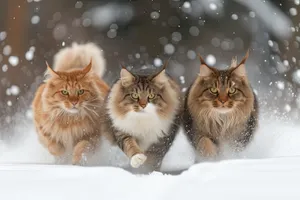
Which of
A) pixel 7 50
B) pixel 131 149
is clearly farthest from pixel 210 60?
pixel 7 50

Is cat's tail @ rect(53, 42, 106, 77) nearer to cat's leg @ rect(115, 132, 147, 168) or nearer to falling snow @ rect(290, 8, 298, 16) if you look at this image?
cat's leg @ rect(115, 132, 147, 168)

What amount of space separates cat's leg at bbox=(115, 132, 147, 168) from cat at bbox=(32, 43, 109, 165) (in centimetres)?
3

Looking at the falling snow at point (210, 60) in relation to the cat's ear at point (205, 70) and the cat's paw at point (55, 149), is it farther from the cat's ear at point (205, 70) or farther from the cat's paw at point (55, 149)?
the cat's paw at point (55, 149)

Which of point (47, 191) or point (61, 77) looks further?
point (61, 77)

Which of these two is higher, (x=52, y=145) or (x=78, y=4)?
(x=78, y=4)

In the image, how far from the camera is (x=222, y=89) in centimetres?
55

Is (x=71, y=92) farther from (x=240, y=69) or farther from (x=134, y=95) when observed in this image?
(x=240, y=69)

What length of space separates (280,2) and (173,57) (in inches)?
5.7

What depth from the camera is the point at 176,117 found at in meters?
0.56

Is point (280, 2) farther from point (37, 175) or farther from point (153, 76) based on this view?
point (37, 175)

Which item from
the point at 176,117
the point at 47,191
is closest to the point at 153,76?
the point at 176,117

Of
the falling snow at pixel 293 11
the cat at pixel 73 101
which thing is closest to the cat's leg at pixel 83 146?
the cat at pixel 73 101

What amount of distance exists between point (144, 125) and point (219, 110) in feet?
0.25

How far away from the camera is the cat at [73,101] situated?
564mm
